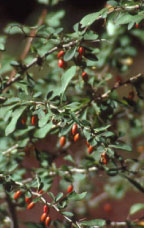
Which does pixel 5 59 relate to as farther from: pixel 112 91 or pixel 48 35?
pixel 112 91

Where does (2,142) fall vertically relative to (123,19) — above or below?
below

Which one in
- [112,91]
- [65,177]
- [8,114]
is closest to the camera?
[8,114]

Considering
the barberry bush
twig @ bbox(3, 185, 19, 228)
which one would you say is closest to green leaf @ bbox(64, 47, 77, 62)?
the barberry bush

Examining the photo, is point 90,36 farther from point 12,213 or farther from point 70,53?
point 12,213

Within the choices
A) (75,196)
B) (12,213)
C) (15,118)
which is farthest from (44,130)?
(12,213)

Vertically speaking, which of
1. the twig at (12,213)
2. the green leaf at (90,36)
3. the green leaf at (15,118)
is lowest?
the twig at (12,213)

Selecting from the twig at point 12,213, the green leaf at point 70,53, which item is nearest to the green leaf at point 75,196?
the green leaf at point 70,53

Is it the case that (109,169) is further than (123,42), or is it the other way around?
(123,42)

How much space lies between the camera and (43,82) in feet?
6.08

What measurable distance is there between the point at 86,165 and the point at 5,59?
24.9 inches

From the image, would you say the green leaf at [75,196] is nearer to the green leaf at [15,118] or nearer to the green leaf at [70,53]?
the green leaf at [15,118]

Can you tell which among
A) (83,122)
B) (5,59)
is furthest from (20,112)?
(5,59)

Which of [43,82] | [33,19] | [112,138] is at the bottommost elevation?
[112,138]

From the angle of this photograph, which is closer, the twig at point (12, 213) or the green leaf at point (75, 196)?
the green leaf at point (75, 196)
